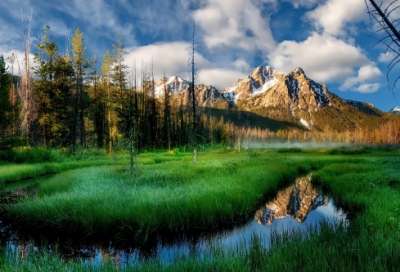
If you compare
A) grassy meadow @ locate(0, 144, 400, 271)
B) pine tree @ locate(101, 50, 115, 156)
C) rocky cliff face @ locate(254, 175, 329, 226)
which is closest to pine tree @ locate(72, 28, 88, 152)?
pine tree @ locate(101, 50, 115, 156)

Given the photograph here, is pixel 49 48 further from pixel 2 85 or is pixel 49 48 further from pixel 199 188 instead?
pixel 199 188

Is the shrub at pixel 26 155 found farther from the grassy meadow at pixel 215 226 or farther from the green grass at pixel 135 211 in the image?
the green grass at pixel 135 211

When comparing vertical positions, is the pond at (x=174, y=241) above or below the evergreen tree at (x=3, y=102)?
below

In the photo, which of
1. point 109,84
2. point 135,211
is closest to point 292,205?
point 135,211

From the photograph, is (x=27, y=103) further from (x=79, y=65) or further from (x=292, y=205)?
(x=292, y=205)

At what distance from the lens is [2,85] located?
57.1 feet

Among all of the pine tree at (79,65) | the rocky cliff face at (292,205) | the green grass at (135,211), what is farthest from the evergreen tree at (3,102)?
the rocky cliff face at (292,205)

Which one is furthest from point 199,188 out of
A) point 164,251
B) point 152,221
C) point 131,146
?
point 131,146

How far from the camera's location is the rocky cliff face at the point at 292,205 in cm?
833

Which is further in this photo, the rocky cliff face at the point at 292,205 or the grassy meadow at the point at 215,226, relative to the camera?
the rocky cliff face at the point at 292,205

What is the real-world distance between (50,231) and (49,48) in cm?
3328

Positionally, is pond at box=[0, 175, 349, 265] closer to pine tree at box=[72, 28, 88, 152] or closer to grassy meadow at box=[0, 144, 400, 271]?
grassy meadow at box=[0, 144, 400, 271]

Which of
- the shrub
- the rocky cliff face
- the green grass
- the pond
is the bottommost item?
the rocky cliff face

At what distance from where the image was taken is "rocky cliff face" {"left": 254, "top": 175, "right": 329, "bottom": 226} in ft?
27.3
